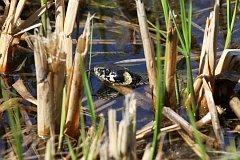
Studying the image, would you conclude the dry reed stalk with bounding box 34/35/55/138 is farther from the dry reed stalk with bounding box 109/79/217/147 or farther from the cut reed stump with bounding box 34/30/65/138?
the dry reed stalk with bounding box 109/79/217/147

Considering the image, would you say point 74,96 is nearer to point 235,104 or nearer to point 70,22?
point 70,22

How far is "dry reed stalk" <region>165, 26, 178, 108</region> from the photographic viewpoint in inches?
106

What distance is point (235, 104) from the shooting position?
287cm

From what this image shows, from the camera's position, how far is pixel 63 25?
9.71ft

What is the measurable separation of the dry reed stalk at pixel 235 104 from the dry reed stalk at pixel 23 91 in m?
0.87

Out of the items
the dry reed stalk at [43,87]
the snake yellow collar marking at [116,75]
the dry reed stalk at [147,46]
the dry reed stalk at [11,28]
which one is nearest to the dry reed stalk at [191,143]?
the dry reed stalk at [147,46]

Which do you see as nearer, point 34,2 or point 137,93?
point 137,93

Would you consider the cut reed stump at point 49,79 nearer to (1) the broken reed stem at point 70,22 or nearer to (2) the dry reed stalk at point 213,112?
(1) the broken reed stem at point 70,22

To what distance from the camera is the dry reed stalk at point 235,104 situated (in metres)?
2.83

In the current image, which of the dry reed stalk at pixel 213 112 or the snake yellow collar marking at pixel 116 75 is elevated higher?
the snake yellow collar marking at pixel 116 75

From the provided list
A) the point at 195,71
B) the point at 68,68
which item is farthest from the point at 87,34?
the point at 195,71

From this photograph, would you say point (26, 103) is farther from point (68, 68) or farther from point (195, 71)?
point (195, 71)

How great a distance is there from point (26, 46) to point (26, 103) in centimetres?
67

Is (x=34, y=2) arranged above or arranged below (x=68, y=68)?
above
